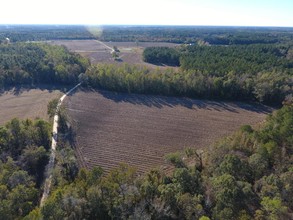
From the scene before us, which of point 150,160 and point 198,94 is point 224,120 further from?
point 150,160

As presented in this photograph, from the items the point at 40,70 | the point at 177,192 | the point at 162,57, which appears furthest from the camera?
the point at 162,57

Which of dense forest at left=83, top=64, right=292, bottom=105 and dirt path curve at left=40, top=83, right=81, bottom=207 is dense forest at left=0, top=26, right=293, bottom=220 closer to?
dirt path curve at left=40, top=83, right=81, bottom=207

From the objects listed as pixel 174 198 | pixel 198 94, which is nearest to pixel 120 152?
pixel 174 198

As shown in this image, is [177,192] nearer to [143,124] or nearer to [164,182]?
[164,182]

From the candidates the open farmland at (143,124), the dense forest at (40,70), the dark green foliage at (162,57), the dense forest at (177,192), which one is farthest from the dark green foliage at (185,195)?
the dark green foliage at (162,57)

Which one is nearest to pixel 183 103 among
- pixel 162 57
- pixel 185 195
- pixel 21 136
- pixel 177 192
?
pixel 21 136

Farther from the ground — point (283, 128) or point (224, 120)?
point (283, 128)
